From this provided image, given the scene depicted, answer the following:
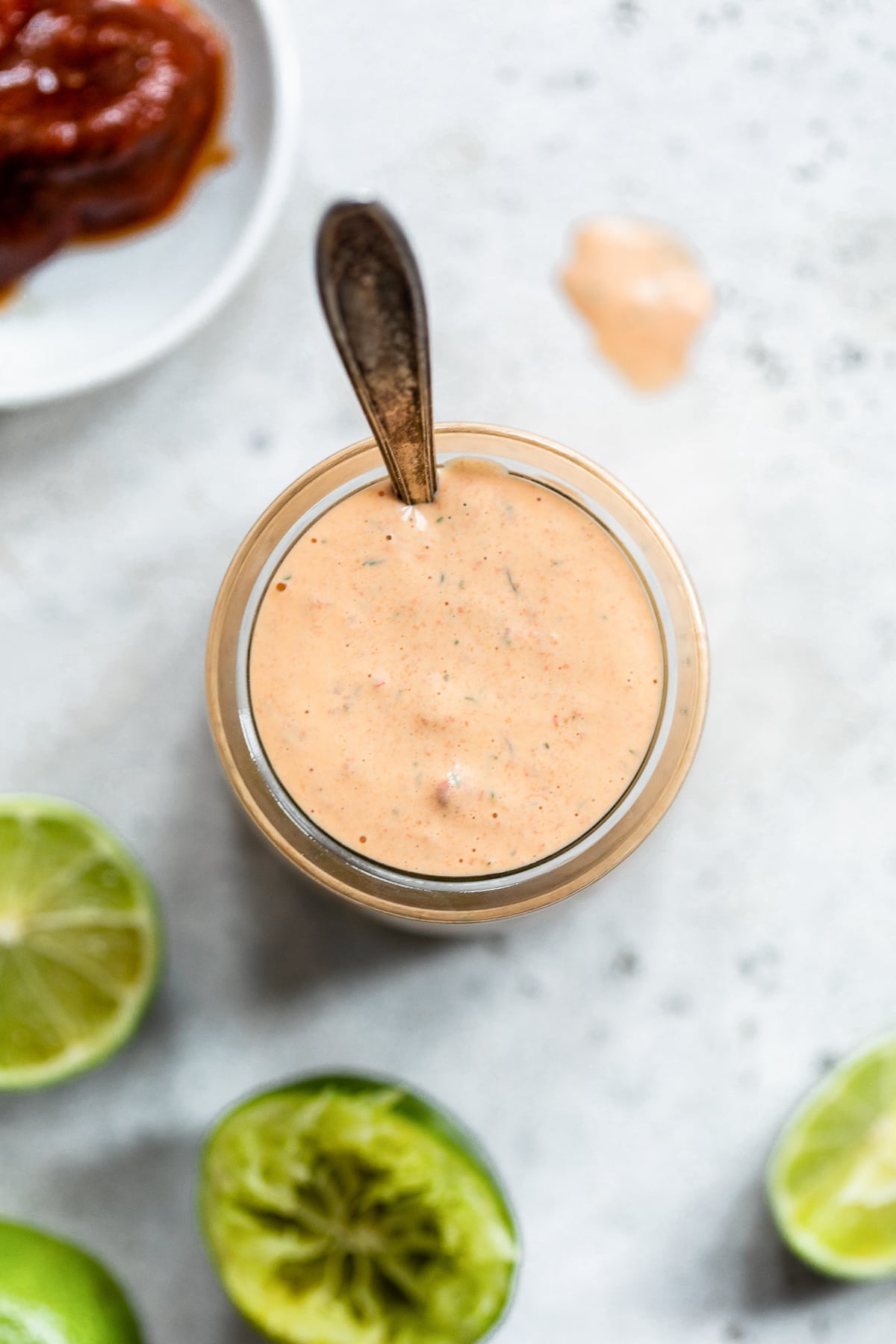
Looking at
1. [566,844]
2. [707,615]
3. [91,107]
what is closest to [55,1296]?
[566,844]

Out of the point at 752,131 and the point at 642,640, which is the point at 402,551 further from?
the point at 752,131

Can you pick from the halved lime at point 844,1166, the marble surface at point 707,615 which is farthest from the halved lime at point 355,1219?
the halved lime at point 844,1166

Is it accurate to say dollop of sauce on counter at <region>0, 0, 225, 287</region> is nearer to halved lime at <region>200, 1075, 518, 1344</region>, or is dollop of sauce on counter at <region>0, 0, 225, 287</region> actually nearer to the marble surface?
the marble surface

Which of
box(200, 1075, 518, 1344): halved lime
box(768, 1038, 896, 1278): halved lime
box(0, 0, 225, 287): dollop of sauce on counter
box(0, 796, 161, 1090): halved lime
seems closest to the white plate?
box(0, 0, 225, 287): dollop of sauce on counter

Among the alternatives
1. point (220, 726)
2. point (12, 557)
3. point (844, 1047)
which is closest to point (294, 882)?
point (220, 726)

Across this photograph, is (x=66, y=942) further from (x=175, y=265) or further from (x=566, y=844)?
(x=175, y=265)

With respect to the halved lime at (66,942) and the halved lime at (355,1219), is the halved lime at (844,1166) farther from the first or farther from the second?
the halved lime at (66,942)
